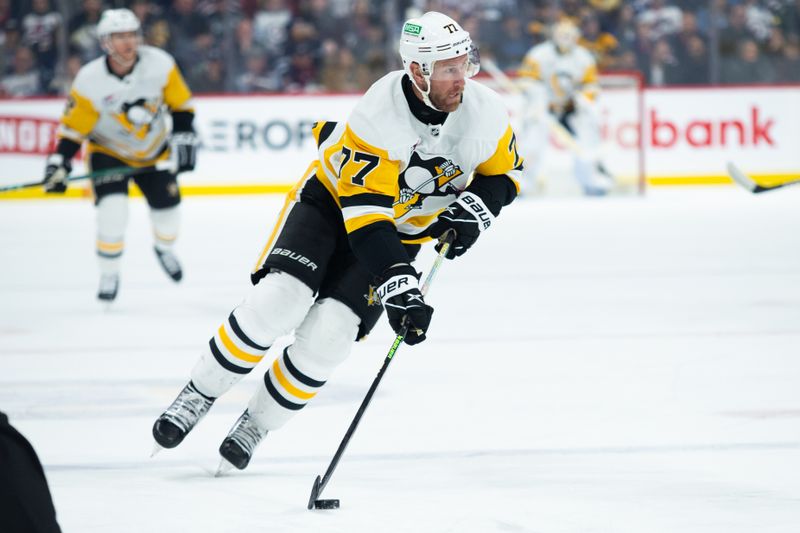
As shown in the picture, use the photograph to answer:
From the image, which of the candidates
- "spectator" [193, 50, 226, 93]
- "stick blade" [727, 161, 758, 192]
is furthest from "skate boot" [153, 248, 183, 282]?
"spectator" [193, 50, 226, 93]

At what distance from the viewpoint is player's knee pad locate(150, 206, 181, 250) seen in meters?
6.01

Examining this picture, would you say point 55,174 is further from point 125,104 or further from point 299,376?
point 299,376

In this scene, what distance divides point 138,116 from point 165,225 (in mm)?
525

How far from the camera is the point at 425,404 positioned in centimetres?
364

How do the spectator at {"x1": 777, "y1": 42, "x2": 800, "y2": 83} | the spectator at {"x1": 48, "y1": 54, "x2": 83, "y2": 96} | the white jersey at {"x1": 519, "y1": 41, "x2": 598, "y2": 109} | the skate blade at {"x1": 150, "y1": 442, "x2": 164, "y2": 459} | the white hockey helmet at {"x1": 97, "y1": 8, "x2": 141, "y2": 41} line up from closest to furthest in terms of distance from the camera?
the skate blade at {"x1": 150, "y1": 442, "x2": 164, "y2": 459}
the white hockey helmet at {"x1": 97, "y1": 8, "x2": 141, "y2": 41}
the white jersey at {"x1": 519, "y1": 41, "x2": 598, "y2": 109}
the spectator at {"x1": 48, "y1": 54, "x2": 83, "y2": 96}
the spectator at {"x1": 777, "y1": 42, "x2": 800, "y2": 83}

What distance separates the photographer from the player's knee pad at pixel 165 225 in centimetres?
601

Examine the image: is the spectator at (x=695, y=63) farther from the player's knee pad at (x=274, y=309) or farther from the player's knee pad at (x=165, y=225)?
the player's knee pad at (x=274, y=309)

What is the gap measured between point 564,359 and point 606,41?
704cm

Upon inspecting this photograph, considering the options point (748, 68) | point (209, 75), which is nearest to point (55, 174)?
point (209, 75)

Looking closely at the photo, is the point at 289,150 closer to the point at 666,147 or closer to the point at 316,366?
the point at 666,147

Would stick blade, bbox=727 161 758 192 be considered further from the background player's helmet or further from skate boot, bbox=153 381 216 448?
the background player's helmet

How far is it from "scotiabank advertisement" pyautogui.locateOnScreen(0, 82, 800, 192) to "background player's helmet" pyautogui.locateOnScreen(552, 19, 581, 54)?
61 cm

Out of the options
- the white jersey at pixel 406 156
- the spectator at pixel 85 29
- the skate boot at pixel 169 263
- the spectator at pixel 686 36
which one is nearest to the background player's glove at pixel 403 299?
the white jersey at pixel 406 156

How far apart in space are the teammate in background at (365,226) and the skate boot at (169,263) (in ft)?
9.79
